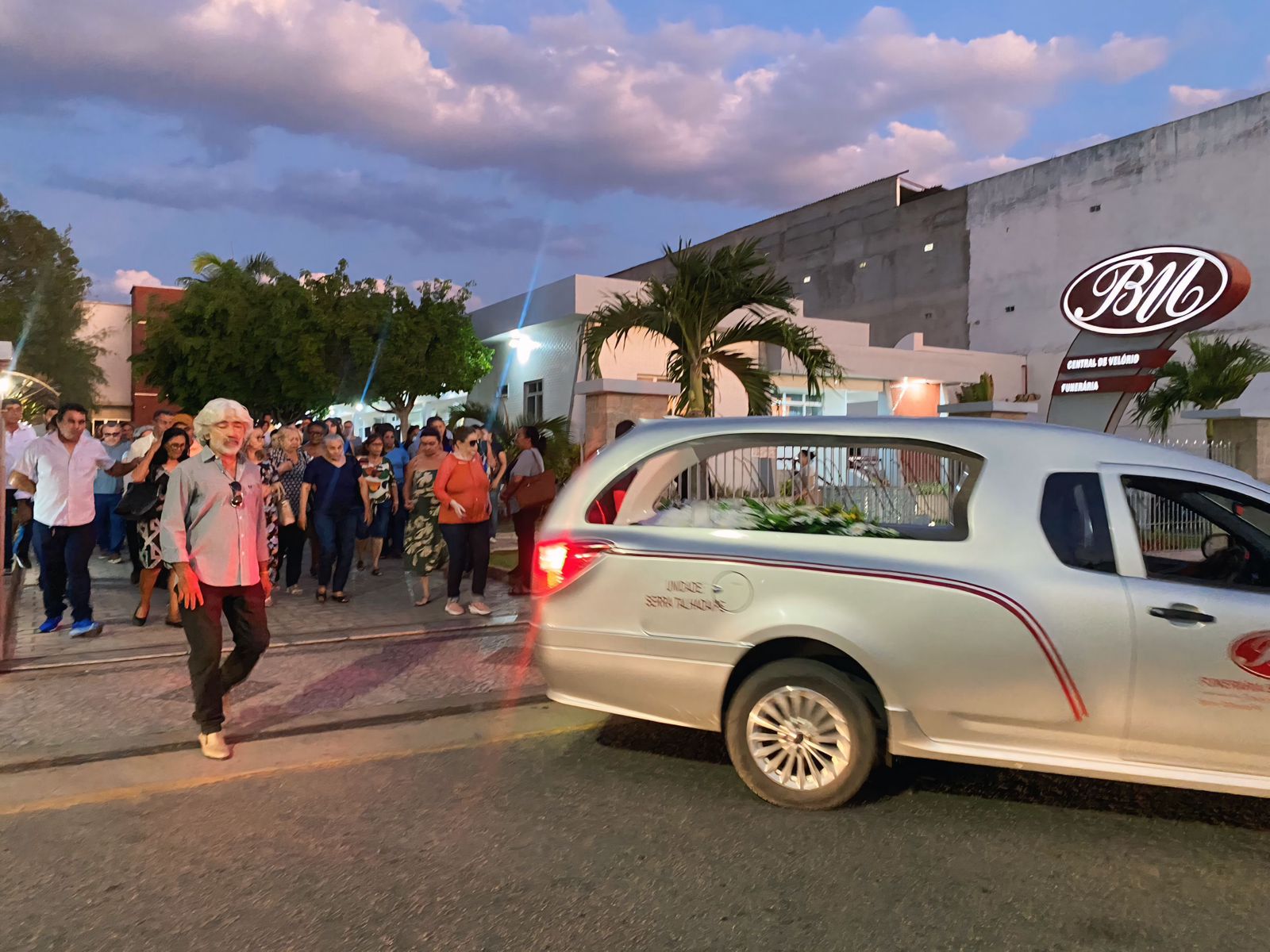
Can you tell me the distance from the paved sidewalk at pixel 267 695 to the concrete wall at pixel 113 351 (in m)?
40.7

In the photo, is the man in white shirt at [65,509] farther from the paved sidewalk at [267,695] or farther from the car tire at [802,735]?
the car tire at [802,735]

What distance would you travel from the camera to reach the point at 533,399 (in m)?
25.8

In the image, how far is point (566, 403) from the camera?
23.8 metres

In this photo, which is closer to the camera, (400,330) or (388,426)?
(388,426)

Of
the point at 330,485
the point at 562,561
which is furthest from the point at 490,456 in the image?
the point at 562,561

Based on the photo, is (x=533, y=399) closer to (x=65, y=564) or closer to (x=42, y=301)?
(x=65, y=564)

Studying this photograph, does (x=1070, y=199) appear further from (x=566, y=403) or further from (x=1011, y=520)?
(x=1011, y=520)

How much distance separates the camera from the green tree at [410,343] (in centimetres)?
2572

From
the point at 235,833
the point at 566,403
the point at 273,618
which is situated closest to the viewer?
the point at 235,833

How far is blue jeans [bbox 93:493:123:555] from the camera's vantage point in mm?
10859

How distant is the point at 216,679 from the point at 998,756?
3.78 m

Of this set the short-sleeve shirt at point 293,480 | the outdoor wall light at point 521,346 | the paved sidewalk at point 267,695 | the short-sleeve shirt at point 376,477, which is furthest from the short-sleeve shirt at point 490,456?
the outdoor wall light at point 521,346

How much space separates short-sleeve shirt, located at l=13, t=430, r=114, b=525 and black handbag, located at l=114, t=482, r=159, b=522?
24 centimetres

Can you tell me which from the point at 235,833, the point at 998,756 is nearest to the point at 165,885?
the point at 235,833
